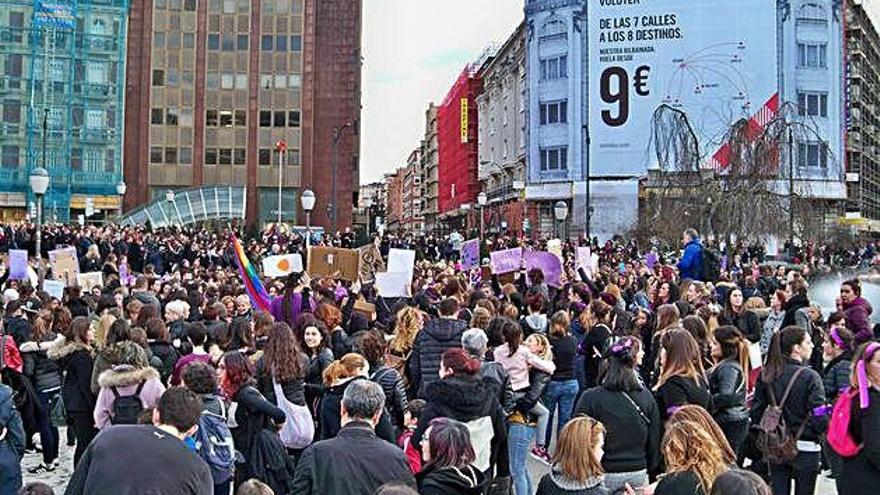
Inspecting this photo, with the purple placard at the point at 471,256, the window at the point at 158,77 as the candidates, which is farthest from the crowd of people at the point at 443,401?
the window at the point at 158,77

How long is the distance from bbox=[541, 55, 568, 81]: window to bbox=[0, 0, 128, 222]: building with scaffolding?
30016 millimetres

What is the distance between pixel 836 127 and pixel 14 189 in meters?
55.2

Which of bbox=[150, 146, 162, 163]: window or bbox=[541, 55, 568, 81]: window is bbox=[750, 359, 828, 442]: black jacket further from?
bbox=[150, 146, 162, 163]: window

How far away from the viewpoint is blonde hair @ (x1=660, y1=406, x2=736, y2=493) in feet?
15.3

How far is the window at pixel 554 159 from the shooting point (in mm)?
66188

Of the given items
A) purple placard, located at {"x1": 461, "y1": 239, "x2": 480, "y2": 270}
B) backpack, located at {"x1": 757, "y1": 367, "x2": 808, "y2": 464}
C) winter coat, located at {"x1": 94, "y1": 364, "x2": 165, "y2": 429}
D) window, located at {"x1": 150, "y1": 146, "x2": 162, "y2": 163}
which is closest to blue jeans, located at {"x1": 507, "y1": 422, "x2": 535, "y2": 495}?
backpack, located at {"x1": 757, "y1": 367, "x2": 808, "y2": 464}

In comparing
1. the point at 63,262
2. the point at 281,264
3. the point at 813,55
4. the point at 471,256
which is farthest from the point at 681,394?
the point at 813,55

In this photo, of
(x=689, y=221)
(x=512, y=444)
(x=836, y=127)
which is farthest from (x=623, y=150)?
(x=512, y=444)

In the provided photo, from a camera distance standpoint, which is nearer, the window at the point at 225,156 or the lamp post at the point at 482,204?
the lamp post at the point at 482,204

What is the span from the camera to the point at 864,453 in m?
5.82

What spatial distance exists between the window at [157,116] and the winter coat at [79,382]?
2656 inches

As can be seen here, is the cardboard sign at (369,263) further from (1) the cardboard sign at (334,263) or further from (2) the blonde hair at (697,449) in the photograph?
(2) the blonde hair at (697,449)

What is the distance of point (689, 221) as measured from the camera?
42.9 meters

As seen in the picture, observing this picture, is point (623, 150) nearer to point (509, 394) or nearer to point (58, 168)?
point (58, 168)
